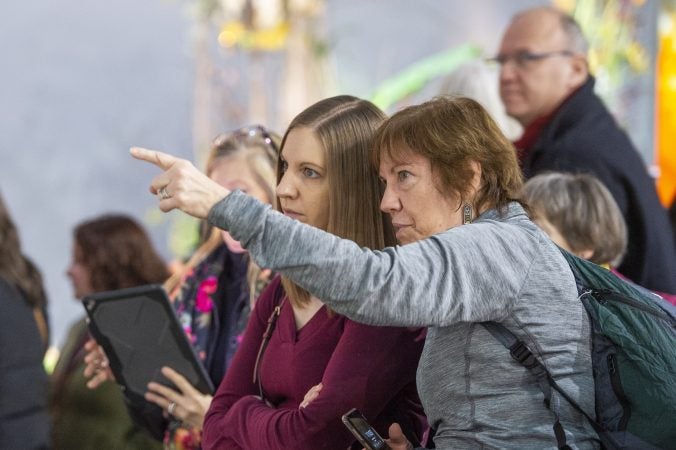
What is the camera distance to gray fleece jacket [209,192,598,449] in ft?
5.13

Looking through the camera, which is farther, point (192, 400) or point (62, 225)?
point (62, 225)

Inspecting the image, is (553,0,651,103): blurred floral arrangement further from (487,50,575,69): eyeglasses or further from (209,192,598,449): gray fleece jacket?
(209,192,598,449): gray fleece jacket

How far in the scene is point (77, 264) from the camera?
4199 mm

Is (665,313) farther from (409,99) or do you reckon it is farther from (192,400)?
(409,99)

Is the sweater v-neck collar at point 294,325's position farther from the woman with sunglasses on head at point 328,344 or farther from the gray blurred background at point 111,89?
the gray blurred background at point 111,89

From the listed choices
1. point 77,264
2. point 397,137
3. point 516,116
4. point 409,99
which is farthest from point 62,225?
point 397,137

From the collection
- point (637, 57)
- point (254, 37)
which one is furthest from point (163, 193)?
point (254, 37)

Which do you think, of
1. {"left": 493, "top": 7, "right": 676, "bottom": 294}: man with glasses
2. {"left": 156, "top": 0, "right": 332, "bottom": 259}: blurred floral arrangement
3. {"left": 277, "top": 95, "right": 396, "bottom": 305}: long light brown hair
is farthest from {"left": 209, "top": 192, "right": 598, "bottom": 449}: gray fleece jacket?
{"left": 156, "top": 0, "right": 332, "bottom": 259}: blurred floral arrangement

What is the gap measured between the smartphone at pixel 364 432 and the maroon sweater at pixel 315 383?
0.09 meters

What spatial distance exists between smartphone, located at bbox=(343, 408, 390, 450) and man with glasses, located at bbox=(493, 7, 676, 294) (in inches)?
62.3

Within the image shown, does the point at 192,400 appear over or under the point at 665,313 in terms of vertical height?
under

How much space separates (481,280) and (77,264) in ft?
9.36

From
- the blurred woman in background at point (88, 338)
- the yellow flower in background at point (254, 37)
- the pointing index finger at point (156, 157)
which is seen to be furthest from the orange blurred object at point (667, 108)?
the pointing index finger at point (156, 157)

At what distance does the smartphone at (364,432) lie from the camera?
6.19 feet
